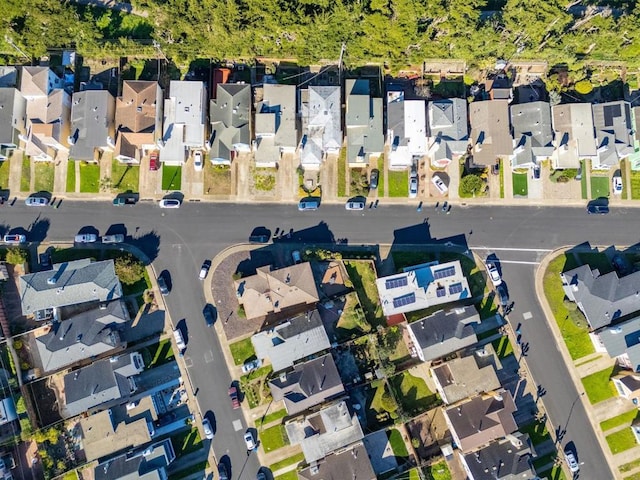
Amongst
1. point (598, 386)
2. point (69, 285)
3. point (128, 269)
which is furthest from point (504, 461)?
point (69, 285)

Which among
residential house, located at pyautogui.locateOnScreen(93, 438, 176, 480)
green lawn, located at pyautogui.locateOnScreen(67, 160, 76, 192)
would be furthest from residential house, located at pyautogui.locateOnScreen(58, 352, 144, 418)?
green lawn, located at pyautogui.locateOnScreen(67, 160, 76, 192)

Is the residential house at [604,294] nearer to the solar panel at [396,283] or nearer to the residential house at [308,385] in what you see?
the solar panel at [396,283]

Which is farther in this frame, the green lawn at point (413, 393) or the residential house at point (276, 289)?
Answer: the green lawn at point (413, 393)

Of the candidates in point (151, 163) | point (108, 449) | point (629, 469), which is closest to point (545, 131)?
point (629, 469)

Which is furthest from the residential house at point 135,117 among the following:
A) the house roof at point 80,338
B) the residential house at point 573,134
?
the residential house at point 573,134

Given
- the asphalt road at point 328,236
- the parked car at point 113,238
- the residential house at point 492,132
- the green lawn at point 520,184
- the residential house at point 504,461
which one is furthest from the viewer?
the green lawn at point 520,184
